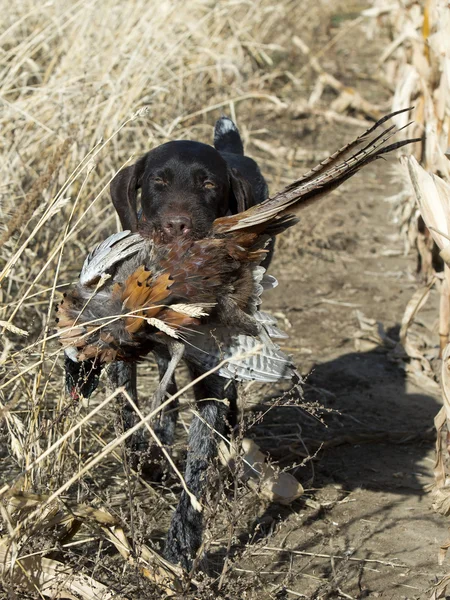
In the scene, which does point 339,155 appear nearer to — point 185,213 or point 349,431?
point 185,213

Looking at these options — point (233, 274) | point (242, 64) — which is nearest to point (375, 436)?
point (233, 274)

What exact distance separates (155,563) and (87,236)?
293 centimetres

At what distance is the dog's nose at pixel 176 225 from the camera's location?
346cm

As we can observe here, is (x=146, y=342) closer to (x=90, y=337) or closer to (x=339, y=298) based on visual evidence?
(x=90, y=337)

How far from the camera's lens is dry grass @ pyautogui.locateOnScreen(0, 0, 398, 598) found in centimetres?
267

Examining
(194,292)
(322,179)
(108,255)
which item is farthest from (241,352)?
(322,179)

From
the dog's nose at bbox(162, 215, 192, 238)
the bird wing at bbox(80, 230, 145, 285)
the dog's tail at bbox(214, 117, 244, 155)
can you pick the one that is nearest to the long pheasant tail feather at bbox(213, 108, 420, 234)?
the bird wing at bbox(80, 230, 145, 285)

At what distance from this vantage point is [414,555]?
3422mm

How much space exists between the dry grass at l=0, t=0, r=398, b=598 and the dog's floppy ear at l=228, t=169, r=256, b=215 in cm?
57

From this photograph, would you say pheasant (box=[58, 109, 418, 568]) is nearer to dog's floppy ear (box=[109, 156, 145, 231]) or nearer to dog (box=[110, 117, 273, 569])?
dog (box=[110, 117, 273, 569])

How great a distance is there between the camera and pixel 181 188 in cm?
383

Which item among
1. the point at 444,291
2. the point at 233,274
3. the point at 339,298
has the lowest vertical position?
the point at 339,298

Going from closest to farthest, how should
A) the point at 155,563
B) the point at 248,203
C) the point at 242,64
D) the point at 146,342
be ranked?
the point at 155,563, the point at 146,342, the point at 248,203, the point at 242,64

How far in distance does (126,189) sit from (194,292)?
4.27 ft
